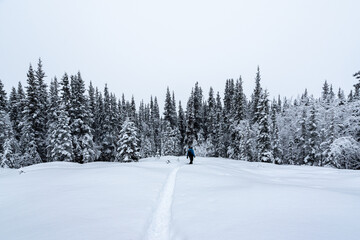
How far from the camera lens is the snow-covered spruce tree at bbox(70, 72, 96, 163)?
2997 centimetres

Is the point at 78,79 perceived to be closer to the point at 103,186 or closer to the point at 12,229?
the point at 103,186

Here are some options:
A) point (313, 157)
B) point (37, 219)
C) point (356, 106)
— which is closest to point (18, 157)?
point (37, 219)

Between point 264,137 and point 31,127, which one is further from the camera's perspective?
point 264,137

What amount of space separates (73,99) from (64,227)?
31449mm

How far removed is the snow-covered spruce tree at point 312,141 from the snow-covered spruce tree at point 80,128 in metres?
37.3

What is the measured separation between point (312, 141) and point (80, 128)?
39818mm

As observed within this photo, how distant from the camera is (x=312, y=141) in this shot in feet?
103

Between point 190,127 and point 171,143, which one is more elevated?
point 190,127

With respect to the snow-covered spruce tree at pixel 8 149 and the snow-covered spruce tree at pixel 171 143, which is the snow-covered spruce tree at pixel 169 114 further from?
the snow-covered spruce tree at pixel 8 149

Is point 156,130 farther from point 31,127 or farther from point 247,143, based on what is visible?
point 31,127

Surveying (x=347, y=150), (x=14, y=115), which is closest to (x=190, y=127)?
(x=347, y=150)

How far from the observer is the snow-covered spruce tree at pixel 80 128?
2997 cm

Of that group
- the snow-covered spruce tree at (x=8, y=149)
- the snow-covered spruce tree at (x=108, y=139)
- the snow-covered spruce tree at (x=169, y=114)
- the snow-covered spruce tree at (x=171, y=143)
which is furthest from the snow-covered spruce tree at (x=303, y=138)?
the snow-covered spruce tree at (x=8, y=149)

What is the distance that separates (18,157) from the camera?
2692 cm
